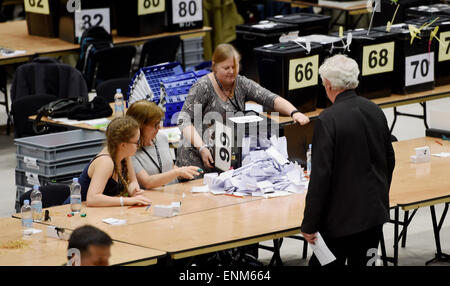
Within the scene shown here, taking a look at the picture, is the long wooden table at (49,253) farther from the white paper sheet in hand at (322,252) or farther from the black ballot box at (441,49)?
the black ballot box at (441,49)

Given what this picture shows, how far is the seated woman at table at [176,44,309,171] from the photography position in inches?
231

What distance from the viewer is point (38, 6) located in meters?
Answer: 9.80

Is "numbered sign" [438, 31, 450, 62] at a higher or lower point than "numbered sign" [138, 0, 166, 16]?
lower

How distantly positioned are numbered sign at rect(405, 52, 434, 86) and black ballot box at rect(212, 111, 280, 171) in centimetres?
206

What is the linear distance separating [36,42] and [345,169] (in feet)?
20.1

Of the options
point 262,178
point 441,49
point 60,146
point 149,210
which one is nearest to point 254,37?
point 441,49

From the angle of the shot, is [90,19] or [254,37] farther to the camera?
[90,19]

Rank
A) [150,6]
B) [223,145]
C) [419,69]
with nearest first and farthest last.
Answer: [223,145]
[419,69]
[150,6]

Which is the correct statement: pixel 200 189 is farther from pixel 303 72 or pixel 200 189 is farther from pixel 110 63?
pixel 110 63

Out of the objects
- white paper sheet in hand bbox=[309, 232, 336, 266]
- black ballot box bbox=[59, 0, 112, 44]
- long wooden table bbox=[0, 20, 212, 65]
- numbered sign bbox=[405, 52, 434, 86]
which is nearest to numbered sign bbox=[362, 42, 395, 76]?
numbered sign bbox=[405, 52, 434, 86]

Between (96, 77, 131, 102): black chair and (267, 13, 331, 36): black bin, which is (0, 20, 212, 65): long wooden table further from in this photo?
(267, 13, 331, 36): black bin

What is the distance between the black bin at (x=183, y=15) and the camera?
10.1 meters
